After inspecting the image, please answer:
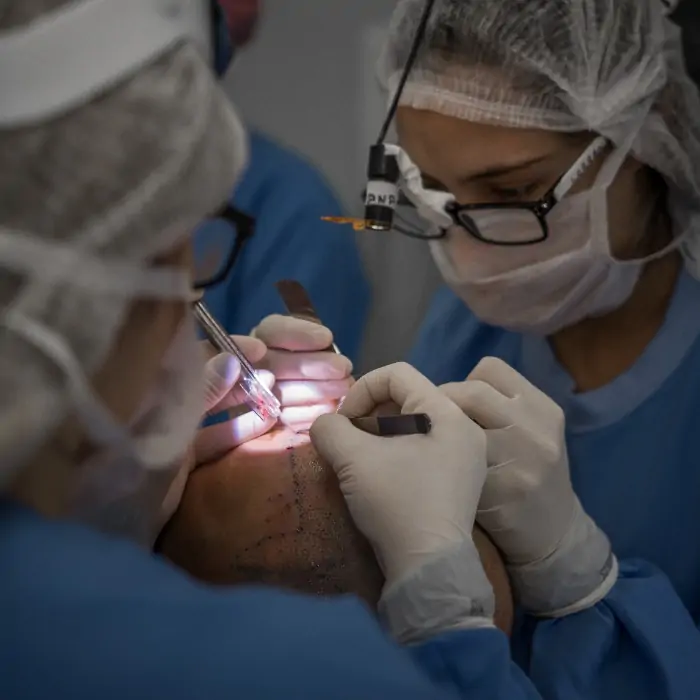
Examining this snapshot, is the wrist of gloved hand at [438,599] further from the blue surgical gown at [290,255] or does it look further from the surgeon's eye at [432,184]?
the blue surgical gown at [290,255]

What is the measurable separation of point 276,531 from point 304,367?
31 cm

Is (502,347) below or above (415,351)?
above

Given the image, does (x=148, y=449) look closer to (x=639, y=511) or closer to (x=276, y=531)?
(x=276, y=531)

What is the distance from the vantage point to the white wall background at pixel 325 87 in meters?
2.05

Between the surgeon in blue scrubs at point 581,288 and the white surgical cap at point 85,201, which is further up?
the white surgical cap at point 85,201

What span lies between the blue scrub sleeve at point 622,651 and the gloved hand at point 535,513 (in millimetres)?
29

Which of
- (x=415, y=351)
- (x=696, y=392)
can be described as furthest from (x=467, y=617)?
(x=415, y=351)

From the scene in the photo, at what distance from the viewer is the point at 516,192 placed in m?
1.30

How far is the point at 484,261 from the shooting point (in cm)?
137

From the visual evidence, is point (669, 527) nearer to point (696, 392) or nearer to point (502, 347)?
point (696, 392)

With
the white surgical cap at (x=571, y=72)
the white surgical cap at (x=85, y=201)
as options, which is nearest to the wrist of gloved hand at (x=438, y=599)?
the white surgical cap at (x=85, y=201)

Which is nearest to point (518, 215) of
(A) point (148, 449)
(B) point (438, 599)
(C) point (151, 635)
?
(B) point (438, 599)

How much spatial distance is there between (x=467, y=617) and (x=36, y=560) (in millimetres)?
481

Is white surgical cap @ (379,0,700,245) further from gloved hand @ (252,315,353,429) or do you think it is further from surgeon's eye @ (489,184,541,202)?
gloved hand @ (252,315,353,429)
